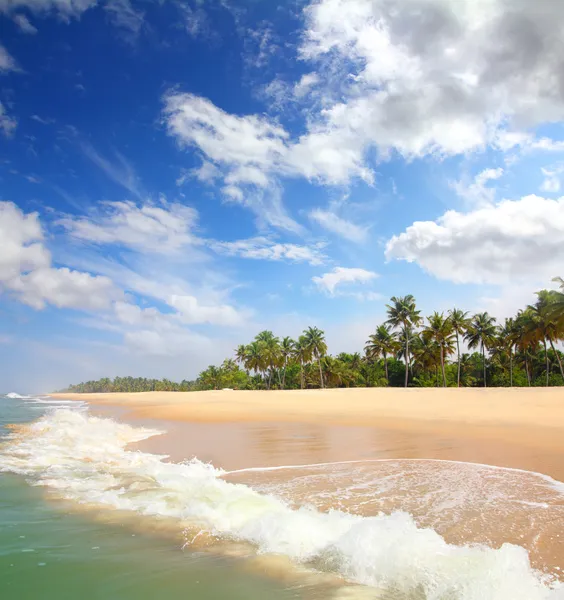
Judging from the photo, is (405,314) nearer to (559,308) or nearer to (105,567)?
(559,308)

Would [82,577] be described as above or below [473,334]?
below

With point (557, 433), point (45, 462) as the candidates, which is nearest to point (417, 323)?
point (557, 433)

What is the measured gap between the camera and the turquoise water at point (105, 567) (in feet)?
12.1

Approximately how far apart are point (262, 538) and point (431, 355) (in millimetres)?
63987

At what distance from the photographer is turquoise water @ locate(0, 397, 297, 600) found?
368 centimetres

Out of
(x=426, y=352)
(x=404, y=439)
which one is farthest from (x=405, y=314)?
(x=404, y=439)

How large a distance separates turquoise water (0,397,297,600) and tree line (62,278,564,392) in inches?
1739

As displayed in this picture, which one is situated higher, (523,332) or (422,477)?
(523,332)

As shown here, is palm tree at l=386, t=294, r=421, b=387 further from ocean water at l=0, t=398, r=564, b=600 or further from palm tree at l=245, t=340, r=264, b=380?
ocean water at l=0, t=398, r=564, b=600

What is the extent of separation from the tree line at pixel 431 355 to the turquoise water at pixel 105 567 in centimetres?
→ 4416

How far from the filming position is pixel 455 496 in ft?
20.5

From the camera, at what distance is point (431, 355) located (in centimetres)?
6475

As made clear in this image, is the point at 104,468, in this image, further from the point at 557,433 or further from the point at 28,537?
the point at 557,433

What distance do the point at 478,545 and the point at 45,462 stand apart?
9229mm
